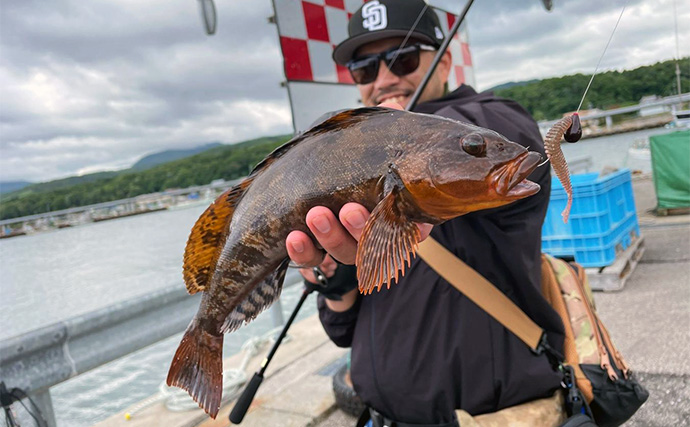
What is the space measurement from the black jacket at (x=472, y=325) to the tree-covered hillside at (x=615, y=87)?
29 cm

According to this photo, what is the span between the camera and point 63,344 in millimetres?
2537

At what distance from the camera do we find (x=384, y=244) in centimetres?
124

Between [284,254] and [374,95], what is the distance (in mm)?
1270

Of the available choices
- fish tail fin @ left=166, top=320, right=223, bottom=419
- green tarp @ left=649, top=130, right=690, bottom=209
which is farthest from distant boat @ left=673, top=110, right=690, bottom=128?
fish tail fin @ left=166, top=320, right=223, bottom=419

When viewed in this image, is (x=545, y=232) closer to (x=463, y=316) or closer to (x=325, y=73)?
(x=325, y=73)

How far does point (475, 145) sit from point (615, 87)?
1.87 ft

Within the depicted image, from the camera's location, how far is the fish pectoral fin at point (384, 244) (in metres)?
1.24

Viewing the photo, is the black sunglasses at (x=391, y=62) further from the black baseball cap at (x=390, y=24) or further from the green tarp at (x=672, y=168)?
the green tarp at (x=672, y=168)

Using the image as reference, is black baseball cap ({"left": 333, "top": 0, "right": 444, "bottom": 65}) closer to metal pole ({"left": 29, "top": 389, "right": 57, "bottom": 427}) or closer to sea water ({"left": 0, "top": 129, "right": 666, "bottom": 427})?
sea water ({"left": 0, "top": 129, "right": 666, "bottom": 427})

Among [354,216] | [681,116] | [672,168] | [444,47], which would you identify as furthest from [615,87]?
[672,168]

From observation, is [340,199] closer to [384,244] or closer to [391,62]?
[384,244]

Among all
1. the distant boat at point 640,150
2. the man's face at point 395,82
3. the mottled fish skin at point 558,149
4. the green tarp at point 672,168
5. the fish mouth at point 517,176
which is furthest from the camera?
the distant boat at point 640,150

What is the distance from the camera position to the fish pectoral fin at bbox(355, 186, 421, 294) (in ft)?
4.06

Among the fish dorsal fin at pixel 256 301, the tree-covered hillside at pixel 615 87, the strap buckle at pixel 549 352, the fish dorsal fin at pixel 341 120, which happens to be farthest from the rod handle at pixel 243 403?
the tree-covered hillside at pixel 615 87
